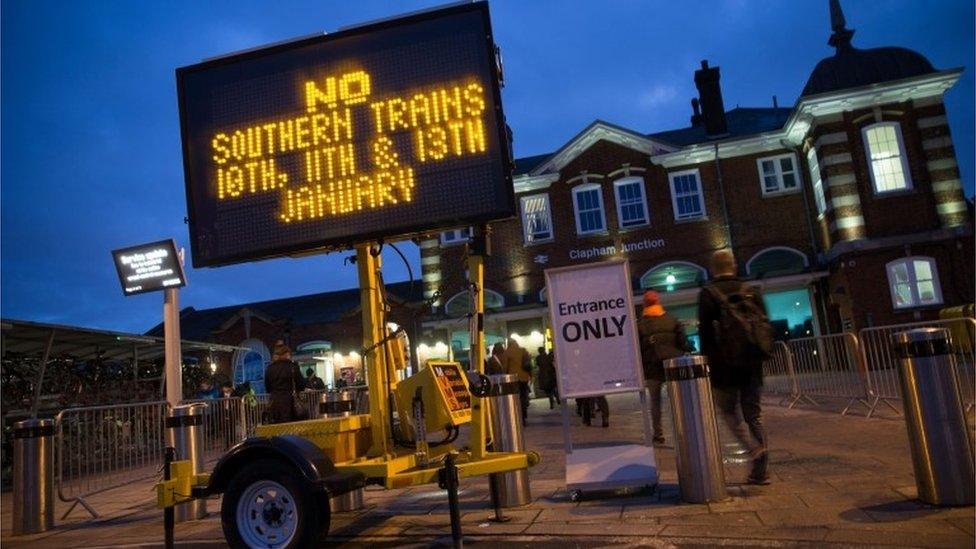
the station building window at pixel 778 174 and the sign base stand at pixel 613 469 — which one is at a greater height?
the station building window at pixel 778 174

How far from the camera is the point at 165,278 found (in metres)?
9.84

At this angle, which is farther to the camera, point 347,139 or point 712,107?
point 712,107

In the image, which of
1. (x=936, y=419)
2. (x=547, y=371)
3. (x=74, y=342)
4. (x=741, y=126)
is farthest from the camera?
(x=741, y=126)

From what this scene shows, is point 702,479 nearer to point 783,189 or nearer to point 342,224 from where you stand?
point 342,224

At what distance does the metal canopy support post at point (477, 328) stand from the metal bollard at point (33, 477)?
5.02 m

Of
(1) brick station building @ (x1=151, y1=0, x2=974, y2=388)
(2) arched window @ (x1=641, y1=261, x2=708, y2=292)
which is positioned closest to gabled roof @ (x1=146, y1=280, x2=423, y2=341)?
(1) brick station building @ (x1=151, y1=0, x2=974, y2=388)

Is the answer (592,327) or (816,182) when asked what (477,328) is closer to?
(592,327)

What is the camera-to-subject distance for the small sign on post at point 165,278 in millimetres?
9633

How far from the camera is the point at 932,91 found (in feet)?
67.1

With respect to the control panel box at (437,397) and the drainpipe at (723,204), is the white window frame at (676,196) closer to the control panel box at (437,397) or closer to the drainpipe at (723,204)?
the drainpipe at (723,204)

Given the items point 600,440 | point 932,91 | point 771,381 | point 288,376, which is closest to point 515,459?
point 288,376

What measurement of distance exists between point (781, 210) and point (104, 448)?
69.5 feet

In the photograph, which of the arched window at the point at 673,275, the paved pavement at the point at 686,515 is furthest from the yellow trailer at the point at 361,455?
the arched window at the point at 673,275

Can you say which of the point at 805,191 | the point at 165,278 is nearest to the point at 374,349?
the point at 165,278
